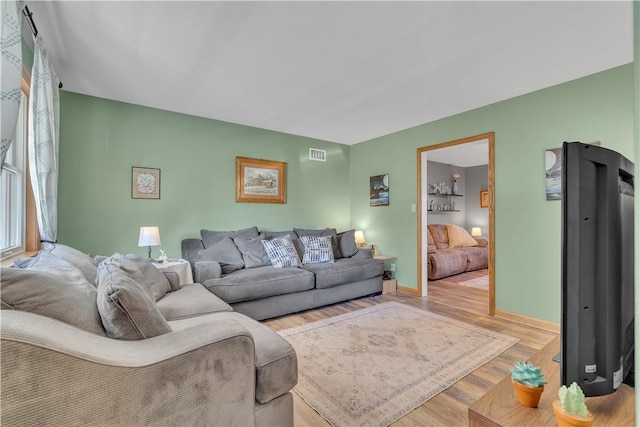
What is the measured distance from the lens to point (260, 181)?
13.7ft

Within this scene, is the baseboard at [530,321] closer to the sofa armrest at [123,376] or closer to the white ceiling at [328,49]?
the white ceiling at [328,49]

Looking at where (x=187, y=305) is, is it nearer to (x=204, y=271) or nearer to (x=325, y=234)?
(x=204, y=271)

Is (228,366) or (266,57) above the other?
(266,57)

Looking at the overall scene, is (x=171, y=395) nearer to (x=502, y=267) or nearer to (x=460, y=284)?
(x=502, y=267)

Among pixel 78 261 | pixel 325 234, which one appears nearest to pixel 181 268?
pixel 78 261

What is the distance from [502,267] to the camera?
10.3 ft

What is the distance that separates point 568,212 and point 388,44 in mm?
1883

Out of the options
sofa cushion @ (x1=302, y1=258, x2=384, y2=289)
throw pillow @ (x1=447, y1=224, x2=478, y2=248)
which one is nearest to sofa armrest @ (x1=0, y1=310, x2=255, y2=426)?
sofa cushion @ (x1=302, y1=258, x2=384, y2=289)

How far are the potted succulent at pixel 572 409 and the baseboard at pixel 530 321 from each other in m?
2.71

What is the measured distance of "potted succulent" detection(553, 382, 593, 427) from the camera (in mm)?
630

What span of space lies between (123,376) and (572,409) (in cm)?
120

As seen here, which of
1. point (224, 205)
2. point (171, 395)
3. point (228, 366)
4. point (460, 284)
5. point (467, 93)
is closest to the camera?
point (171, 395)

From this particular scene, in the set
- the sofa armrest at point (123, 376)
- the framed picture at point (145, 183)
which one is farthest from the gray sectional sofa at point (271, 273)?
the sofa armrest at point (123, 376)

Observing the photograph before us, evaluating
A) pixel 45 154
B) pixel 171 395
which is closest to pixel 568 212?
pixel 171 395
